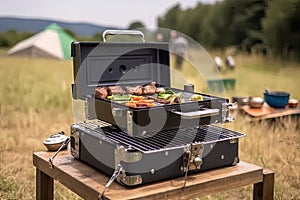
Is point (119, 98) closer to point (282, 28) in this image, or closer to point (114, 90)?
point (114, 90)

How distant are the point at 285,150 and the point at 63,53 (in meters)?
10.3

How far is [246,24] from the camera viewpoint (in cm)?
1518

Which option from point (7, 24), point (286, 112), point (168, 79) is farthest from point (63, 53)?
point (168, 79)

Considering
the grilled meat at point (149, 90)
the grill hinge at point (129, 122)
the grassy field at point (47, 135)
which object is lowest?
the grassy field at point (47, 135)

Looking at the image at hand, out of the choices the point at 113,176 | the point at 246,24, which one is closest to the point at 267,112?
the point at 113,176

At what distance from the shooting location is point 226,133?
4.92ft

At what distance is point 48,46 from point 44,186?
10.8 metres

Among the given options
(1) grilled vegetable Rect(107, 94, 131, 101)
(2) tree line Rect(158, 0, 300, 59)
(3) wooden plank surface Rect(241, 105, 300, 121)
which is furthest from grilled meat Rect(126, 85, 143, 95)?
(2) tree line Rect(158, 0, 300, 59)

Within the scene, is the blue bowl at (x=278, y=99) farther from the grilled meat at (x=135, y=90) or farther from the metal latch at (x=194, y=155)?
the metal latch at (x=194, y=155)

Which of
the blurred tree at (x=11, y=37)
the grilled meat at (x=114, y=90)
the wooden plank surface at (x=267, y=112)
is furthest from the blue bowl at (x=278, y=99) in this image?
the blurred tree at (x=11, y=37)

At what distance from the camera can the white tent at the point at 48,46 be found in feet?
39.1

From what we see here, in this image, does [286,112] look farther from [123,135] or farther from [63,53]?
[63,53]

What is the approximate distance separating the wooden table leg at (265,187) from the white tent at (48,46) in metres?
10.8

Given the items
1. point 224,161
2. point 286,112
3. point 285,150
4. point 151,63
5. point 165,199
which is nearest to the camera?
point 165,199
